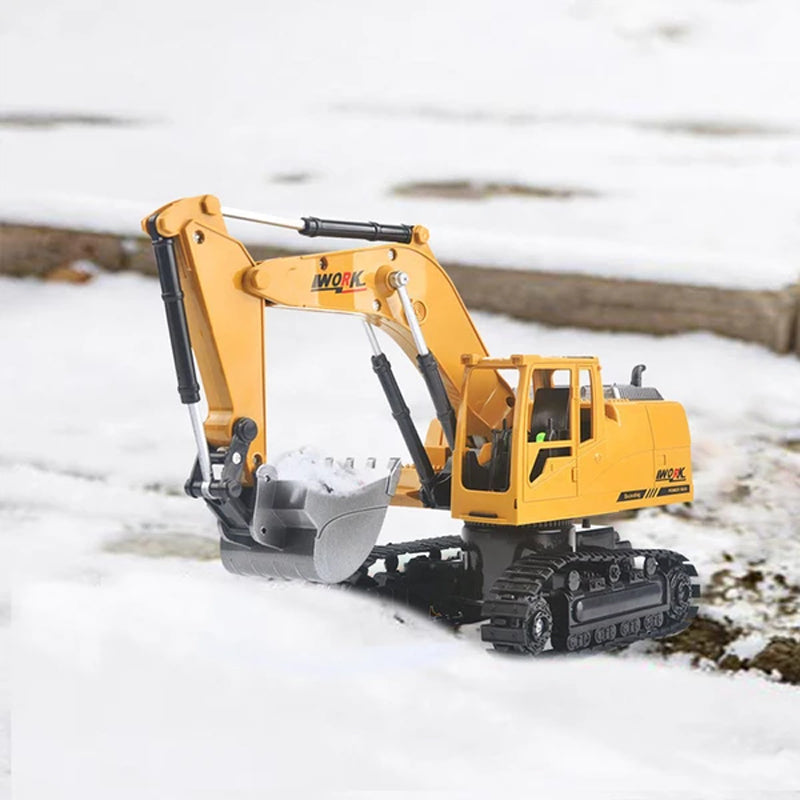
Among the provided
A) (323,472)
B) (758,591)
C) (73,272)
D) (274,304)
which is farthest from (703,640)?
(73,272)

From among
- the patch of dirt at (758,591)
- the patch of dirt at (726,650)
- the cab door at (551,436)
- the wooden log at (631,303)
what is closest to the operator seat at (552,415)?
the cab door at (551,436)

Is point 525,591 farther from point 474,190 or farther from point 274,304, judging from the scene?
point 474,190

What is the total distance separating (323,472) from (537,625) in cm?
84

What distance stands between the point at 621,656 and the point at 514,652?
2.10 ft

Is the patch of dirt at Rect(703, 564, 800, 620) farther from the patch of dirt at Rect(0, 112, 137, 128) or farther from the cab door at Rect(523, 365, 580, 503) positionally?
the patch of dirt at Rect(0, 112, 137, 128)

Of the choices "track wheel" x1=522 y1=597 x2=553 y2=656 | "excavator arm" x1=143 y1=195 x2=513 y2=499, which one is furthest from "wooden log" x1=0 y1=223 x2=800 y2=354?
"track wheel" x1=522 y1=597 x2=553 y2=656

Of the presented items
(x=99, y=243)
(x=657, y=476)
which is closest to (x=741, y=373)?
(x=657, y=476)

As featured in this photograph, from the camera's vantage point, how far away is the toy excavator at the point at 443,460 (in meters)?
4.58

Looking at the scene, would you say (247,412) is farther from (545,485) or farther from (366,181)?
(366,181)

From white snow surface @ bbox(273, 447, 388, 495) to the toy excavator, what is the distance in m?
0.03

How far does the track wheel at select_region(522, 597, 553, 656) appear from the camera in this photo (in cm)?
475

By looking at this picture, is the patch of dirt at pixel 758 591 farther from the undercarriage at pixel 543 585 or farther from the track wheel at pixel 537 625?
the track wheel at pixel 537 625

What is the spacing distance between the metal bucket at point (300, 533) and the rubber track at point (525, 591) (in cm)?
48

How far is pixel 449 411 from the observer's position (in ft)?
17.0
